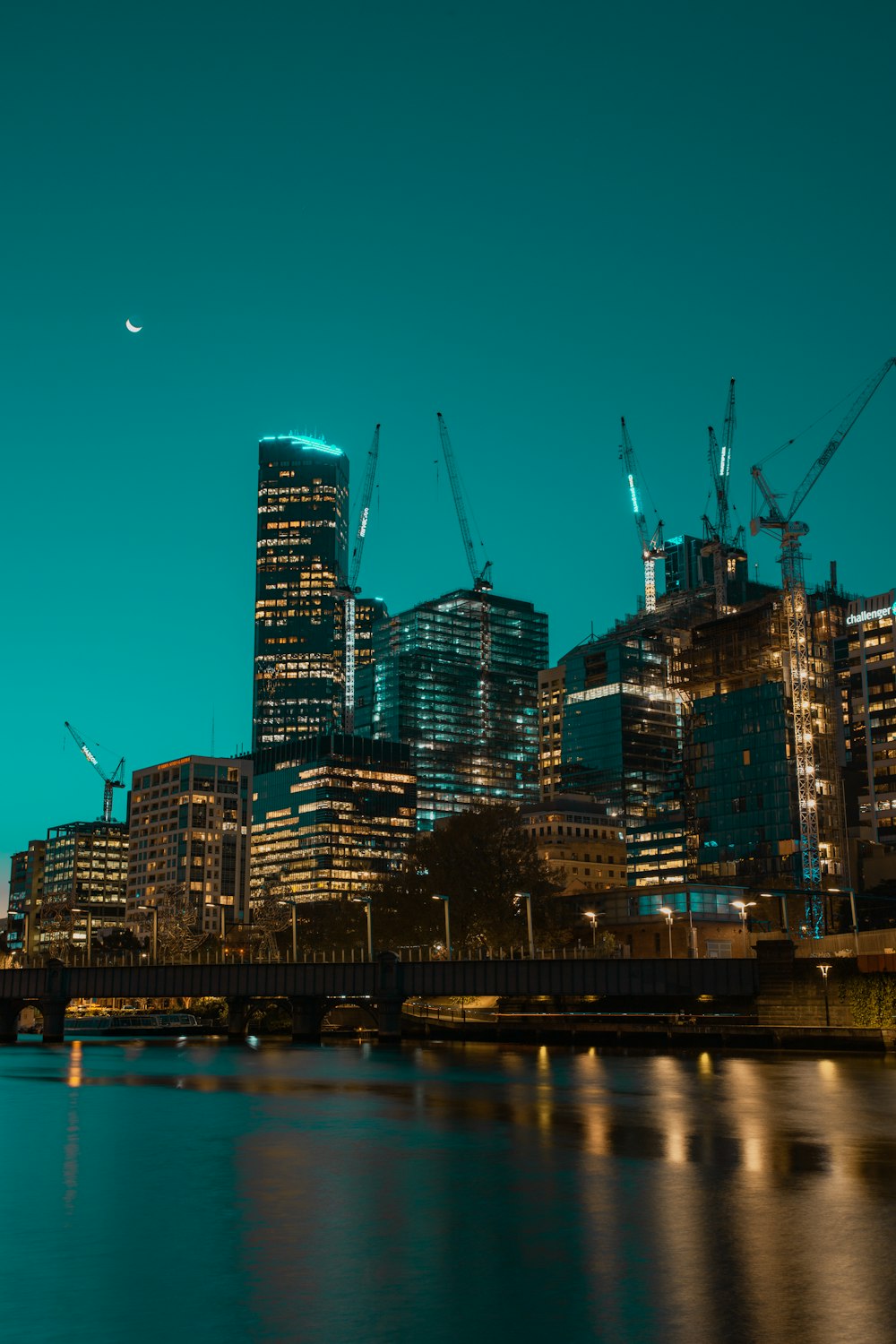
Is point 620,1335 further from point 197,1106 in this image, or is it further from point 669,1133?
point 197,1106

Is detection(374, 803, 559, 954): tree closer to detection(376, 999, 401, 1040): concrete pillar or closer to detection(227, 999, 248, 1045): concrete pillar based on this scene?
detection(227, 999, 248, 1045): concrete pillar

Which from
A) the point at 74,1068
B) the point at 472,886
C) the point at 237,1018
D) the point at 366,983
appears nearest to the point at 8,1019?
the point at 237,1018

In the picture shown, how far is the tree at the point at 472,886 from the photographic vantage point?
17212 centimetres

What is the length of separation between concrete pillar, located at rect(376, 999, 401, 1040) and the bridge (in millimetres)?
94

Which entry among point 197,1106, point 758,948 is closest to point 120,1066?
point 197,1106

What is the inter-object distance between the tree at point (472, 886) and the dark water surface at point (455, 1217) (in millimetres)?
92659

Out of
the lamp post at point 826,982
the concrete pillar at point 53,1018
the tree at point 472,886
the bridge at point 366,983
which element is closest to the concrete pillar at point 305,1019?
the bridge at point 366,983

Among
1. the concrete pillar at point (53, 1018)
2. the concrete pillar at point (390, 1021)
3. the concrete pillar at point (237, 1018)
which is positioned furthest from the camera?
the concrete pillar at point (237, 1018)

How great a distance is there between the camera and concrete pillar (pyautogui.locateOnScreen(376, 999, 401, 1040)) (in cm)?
14575

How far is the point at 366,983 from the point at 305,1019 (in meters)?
20.7

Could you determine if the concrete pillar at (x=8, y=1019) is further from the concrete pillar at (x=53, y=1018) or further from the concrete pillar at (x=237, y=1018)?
the concrete pillar at (x=237, y=1018)

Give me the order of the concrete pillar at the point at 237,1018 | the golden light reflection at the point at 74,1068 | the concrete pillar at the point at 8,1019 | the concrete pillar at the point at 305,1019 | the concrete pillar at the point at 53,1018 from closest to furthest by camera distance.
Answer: the golden light reflection at the point at 74,1068, the concrete pillar at the point at 53,1018, the concrete pillar at the point at 305,1019, the concrete pillar at the point at 8,1019, the concrete pillar at the point at 237,1018

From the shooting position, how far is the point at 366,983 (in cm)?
14588

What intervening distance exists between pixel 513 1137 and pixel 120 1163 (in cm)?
1556
